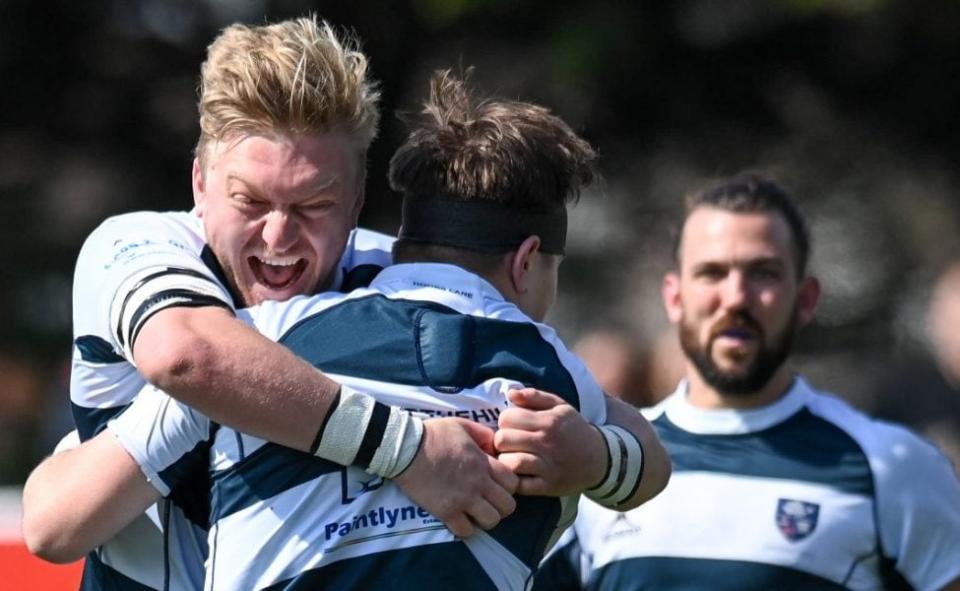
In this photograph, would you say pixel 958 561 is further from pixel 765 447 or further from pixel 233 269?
pixel 233 269

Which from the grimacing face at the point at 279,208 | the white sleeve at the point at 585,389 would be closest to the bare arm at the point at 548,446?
the white sleeve at the point at 585,389

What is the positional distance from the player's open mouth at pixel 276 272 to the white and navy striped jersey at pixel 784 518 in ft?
5.56

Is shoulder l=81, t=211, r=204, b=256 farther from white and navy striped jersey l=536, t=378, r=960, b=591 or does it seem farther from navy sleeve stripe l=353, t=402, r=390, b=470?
white and navy striped jersey l=536, t=378, r=960, b=591

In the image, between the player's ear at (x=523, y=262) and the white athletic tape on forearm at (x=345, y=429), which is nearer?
the white athletic tape on forearm at (x=345, y=429)

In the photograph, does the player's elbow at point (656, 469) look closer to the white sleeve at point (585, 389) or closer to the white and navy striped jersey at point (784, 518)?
the white sleeve at point (585, 389)

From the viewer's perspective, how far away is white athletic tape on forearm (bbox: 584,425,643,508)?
3129 millimetres

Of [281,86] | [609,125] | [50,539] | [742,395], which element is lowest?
[50,539]

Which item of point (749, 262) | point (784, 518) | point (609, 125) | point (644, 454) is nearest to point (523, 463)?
point (644, 454)

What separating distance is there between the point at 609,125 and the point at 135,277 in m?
6.47

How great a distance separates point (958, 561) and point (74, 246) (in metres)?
6.29

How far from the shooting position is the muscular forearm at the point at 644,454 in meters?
3.24

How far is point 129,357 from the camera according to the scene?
113 inches

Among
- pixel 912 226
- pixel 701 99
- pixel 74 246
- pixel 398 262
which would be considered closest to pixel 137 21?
pixel 74 246

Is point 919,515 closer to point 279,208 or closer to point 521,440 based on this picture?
point 521,440
